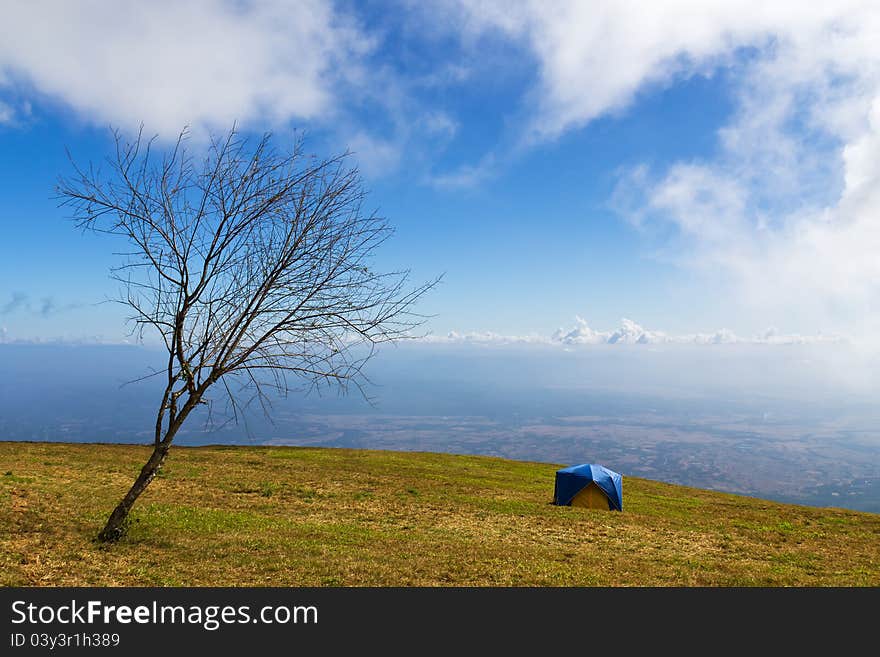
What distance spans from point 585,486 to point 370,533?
18120 millimetres

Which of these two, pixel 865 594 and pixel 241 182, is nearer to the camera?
pixel 865 594

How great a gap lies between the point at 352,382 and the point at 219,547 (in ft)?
21.8

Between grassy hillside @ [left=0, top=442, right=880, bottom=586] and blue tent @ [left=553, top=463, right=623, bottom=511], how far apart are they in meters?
1.83

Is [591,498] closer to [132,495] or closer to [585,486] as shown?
[585,486]

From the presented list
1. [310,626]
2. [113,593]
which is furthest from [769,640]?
[113,593]

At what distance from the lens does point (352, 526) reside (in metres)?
20.3

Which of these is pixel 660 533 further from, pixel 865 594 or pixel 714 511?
pixel 714 511

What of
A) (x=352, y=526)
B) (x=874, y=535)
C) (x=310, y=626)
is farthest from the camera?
(x=874, y=535)

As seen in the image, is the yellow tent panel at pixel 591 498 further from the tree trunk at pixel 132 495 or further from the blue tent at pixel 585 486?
the tree trunk at pixel 132 495

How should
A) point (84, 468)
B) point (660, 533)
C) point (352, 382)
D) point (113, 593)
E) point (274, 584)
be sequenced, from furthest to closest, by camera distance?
point (84, 468), point (660, 533), point (352, 382), point (274, 584), point (113, 593)

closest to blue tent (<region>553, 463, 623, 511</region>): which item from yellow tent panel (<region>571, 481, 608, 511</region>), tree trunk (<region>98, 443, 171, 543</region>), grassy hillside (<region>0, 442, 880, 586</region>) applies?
yellow tent panel (<region>571, 481, 608, 511</region>)

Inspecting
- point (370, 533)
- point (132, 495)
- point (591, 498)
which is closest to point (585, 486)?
point (591, 498)

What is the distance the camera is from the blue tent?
103 ft

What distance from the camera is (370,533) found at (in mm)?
18734
